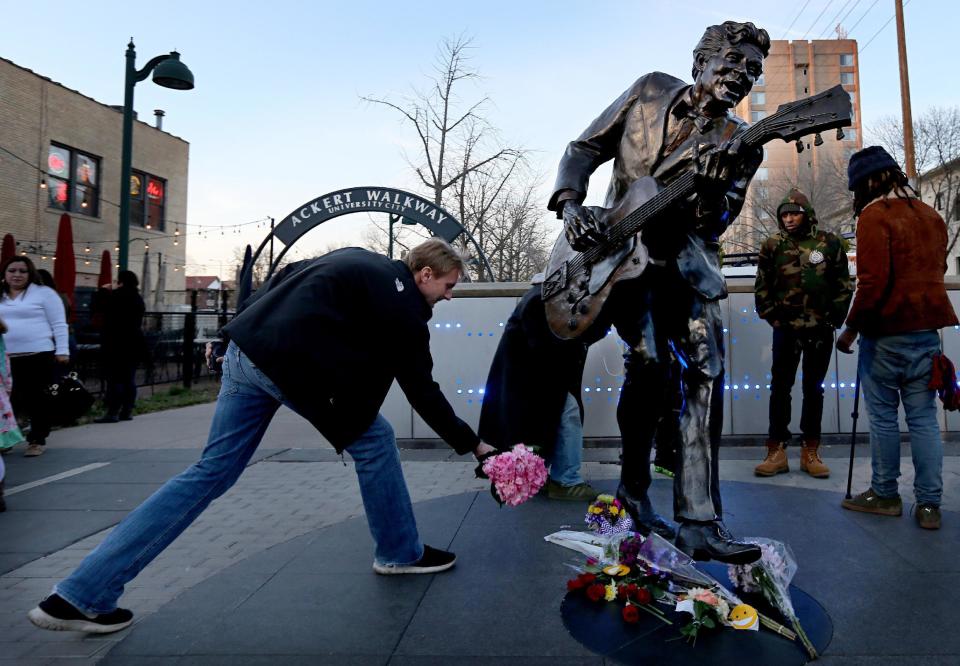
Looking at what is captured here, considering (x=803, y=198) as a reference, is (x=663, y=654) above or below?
below

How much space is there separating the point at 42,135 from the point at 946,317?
26387mm

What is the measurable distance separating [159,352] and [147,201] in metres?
16.2

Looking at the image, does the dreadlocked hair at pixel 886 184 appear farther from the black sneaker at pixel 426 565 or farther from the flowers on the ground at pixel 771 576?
the black sneaker at pixel 426 565

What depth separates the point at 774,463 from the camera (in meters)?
5.15

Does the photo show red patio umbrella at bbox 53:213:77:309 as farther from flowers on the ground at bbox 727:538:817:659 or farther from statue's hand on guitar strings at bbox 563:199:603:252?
flowers on the ground at bbox 727:538:817:659

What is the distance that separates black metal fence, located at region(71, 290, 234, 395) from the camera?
1166 cm

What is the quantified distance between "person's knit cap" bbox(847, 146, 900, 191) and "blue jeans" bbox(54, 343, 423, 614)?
3027mm

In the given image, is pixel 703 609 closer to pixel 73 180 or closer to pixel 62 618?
pixel 62 618

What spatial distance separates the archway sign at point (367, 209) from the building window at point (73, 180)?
15899 millimetres

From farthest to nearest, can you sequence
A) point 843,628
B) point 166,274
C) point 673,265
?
point 166,274 < point 673,265 < point 843,628

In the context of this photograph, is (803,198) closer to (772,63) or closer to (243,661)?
(243,661)

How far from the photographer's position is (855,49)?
82.2 metres

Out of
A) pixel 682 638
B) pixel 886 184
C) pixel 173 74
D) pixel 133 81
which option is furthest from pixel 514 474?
pixel 133 81

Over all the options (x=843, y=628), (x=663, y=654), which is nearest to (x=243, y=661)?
(x=663, y=654)
